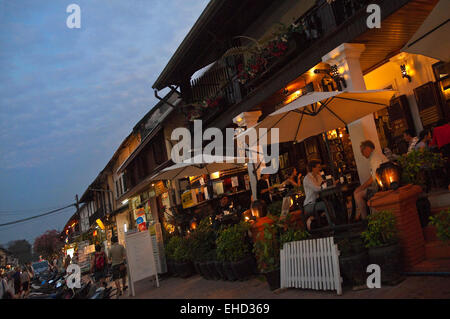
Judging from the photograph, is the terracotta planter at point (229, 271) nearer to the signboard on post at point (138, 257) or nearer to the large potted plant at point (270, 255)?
the large potted plant at point (270, 255)

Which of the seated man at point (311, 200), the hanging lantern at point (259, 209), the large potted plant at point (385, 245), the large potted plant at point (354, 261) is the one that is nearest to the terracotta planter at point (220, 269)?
the hanging lantern at point (259, 209)

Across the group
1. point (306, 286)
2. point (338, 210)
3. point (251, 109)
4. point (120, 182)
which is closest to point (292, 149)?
point (251, 109)

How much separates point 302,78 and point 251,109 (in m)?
2.30

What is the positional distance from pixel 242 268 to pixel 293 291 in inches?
87.7

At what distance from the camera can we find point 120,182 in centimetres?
3562

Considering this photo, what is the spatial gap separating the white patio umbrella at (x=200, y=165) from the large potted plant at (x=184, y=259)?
236 centimetres

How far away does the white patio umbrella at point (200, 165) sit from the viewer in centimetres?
1162

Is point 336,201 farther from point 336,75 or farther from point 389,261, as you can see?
point 336,75

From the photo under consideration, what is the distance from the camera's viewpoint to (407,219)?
5777 mm

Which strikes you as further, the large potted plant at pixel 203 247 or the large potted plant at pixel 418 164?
the large potted plant at pixel 203 247

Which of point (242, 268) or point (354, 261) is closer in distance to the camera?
point (354, 261)

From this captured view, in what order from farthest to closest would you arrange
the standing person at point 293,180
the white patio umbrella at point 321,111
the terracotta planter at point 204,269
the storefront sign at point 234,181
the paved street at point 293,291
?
the storefront sign at point 234,181 < the terracotta planter at point 204,269 < the standing person at point 293,180 < the white patio umbrella at point 321,111 < the paved street at point 293,291

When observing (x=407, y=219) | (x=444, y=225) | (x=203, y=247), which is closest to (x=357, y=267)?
(x=407, y=219)

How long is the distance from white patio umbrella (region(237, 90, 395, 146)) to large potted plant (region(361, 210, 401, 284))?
234 centimetres
